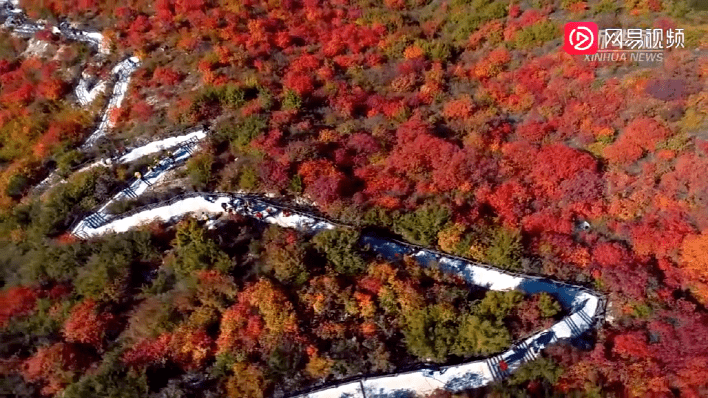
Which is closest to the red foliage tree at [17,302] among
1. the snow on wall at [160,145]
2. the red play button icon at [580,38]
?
the snow on wall at [160,145]

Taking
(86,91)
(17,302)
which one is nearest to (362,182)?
(17,302)

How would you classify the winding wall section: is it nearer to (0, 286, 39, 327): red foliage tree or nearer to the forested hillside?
the forested hillside

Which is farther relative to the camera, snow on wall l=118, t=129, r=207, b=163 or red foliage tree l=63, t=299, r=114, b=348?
snow on wall l=118, t=129, r=207, b=163

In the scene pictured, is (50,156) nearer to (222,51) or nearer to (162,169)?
(162,169)

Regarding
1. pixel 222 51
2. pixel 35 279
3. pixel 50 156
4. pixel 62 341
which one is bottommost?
pixel 62 341

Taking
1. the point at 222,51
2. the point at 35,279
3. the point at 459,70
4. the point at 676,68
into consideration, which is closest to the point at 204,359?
the point at 35,279

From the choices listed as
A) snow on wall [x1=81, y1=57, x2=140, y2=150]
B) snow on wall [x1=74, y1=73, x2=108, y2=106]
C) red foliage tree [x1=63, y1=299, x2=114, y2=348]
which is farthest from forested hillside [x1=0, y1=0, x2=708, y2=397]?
snow on wall [x1=81, y1=57, x2=140, y2=150]
